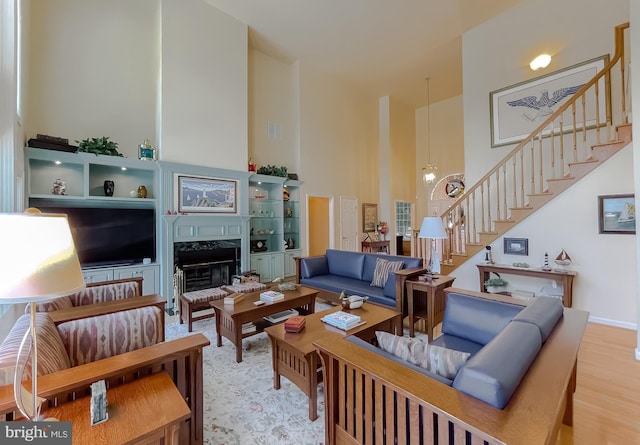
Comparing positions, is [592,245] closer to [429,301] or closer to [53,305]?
[429,301]

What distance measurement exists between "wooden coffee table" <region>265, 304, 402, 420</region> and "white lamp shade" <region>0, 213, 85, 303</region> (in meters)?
1.45

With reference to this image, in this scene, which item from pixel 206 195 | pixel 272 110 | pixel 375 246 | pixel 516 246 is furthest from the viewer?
pixel 375 246

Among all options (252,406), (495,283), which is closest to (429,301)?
(495,283)

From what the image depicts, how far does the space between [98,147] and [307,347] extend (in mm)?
4252

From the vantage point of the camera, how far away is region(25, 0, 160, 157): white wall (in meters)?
3.99

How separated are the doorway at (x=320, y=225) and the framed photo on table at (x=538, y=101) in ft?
13.7

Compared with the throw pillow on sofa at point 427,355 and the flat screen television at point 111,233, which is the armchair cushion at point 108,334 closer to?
the throw pillow on sofa at point 427,355

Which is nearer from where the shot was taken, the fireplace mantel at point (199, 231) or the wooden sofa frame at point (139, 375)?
the wooden sofa frame at point (139, 375)

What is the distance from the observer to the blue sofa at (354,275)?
3.43 metres

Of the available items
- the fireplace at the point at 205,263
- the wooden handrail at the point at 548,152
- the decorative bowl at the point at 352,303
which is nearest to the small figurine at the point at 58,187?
the fireplace at the point at 205,263

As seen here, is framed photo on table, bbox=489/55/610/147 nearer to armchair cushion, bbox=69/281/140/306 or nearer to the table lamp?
the table lamp

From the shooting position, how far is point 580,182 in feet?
12.7

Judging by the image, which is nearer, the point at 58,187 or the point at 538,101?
the point at 58,187

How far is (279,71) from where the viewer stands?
272 inches
